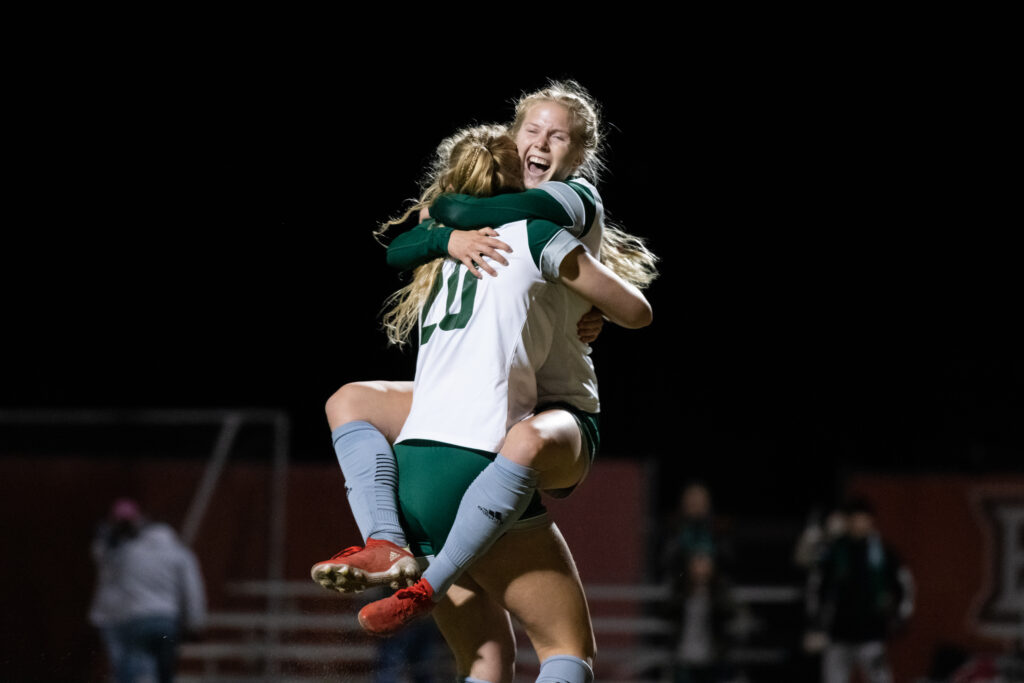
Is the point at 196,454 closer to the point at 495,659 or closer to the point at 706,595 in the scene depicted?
the point at 706,595

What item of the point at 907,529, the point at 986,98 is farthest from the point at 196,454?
the point at 986,98

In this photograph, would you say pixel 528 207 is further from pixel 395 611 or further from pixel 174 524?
pixel 174 524

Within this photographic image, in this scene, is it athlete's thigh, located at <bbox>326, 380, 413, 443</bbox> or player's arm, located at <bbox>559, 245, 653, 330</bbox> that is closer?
player's arm, located at <bbox>559, 245, 653, 330</bbox>

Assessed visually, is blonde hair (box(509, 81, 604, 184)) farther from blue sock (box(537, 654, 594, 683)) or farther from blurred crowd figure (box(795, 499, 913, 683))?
blurred crowd figure (box(795, 499, 913, 683))

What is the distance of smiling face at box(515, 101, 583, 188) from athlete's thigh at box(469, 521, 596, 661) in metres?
0.84

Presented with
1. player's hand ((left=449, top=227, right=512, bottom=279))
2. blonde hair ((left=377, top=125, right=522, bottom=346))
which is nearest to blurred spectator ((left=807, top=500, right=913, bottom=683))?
blonde hair ((left=377, top=125, right=522, bottom=346))

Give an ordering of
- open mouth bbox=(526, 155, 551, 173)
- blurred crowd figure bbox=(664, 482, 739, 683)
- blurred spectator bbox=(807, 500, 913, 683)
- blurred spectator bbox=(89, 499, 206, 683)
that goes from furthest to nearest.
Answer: blurred crowd figure bbox=(664, 482, 739, 683)
blurred spectator bbox=(807, 500, 913, 683)
blurred spectator bbox=(89, 499, 206, 683)
open mouth bbox=(526, 155, 551, 173)

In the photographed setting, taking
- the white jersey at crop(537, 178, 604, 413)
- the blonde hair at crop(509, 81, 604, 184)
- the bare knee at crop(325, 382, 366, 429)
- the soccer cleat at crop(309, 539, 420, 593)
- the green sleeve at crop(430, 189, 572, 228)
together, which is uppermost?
the blonde hair at crop(509, 81, 604, 184)

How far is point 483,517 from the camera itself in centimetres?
267

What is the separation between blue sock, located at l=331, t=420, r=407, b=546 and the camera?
2758 mm

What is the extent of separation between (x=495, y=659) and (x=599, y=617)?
6529 millimetres

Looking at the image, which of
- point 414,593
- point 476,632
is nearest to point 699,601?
point 476,632

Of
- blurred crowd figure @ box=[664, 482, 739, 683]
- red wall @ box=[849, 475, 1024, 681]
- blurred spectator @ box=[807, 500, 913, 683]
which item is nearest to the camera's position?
blurred spectator @ box=[807, 500, 913, 683]

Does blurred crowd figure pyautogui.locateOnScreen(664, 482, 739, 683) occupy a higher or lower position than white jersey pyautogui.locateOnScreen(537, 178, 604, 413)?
lower
